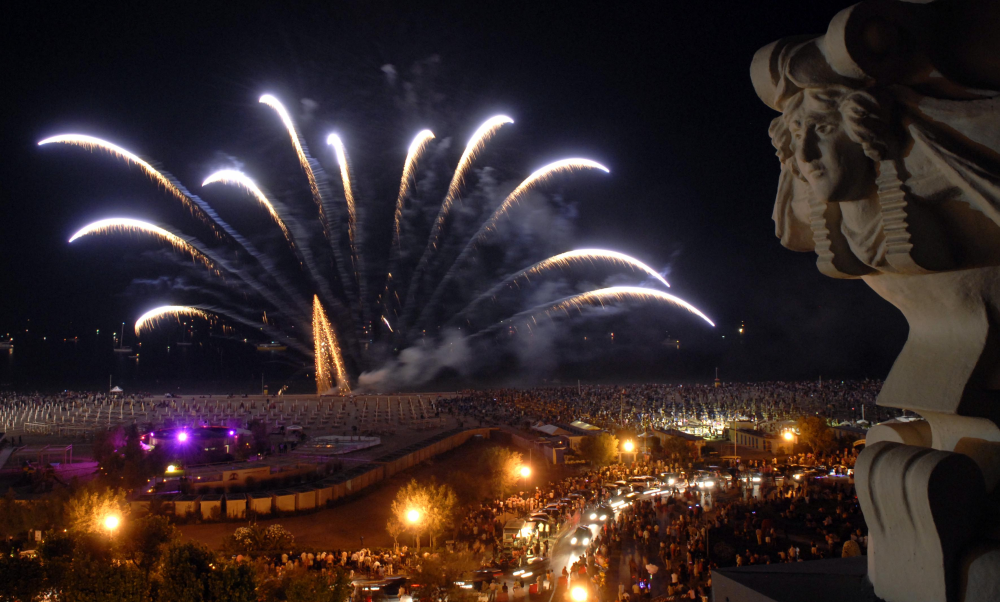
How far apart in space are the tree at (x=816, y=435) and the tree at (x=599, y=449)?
7768 millimetres

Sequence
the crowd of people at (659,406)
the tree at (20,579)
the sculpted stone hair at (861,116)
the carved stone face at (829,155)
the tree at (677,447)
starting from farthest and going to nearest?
the crowd of people at (659,406) → the tree at (677,447) → the tree at (20,579) → the carved stone face at (829,155) → the sculpted stone hair at (861,116)

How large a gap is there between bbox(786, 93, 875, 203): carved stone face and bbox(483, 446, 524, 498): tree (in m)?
16.6

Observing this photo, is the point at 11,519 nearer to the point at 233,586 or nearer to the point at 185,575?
the point at 185,575

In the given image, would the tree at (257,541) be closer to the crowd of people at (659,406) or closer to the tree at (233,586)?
the tree at (233,586)

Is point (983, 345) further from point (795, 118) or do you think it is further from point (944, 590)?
point (795, 118)

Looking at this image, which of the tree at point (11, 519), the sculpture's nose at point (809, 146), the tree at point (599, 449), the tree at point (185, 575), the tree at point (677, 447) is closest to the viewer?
the sculpture's nose at point (809, 146)

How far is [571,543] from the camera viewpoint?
14383 mm

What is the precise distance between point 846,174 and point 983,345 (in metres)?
1.42

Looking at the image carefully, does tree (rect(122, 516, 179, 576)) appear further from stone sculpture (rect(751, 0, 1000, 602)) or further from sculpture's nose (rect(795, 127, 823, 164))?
sculpture's nose (rect(795, 127, 823, 164))

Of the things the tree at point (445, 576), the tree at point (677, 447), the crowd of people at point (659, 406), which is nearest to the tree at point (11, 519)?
the tree at point (445, 576)

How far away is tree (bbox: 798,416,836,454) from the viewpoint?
81.6ft

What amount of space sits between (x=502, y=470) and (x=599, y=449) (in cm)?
492

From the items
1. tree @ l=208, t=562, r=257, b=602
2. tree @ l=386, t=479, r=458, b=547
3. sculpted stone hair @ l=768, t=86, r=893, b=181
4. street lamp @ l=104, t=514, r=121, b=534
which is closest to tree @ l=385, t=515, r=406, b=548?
tree @ l=386, t=479, r=458, b=547

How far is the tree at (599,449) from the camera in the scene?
24.1 metres
